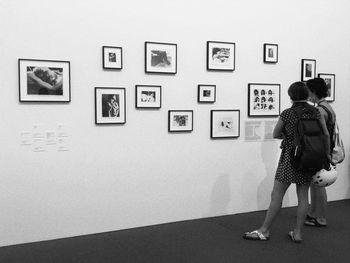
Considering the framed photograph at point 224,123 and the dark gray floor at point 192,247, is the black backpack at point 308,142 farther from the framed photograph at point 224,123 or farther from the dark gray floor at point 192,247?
the framed photograph at point 224,123

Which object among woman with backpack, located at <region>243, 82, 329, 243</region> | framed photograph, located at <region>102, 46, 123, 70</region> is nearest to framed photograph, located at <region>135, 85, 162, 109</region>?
framed photograph, located at <region>102, 46, 123, 70</region>

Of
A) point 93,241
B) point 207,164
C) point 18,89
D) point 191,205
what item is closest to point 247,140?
point 207,164

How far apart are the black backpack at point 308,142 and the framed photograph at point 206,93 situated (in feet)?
3.65

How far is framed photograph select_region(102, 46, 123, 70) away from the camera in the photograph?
401cm

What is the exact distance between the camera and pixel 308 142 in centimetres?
359

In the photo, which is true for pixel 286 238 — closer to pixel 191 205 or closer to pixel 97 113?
pixel 191 205

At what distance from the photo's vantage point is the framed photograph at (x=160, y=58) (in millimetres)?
4230

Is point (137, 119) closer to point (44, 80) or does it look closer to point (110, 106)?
point (110, 106)

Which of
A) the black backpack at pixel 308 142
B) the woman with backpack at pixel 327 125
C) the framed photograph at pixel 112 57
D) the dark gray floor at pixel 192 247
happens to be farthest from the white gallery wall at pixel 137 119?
the black backpack at pixel 308 142

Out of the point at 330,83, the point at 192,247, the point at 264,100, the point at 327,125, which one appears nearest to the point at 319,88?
the point at 327,125

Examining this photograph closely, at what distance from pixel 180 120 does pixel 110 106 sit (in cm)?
80

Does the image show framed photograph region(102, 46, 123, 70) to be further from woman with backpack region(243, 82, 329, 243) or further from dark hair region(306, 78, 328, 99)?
dark hair region(306, 78, 328, 99)

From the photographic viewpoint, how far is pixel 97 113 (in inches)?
159

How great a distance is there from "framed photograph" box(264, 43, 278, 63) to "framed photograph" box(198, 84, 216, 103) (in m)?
0.80
